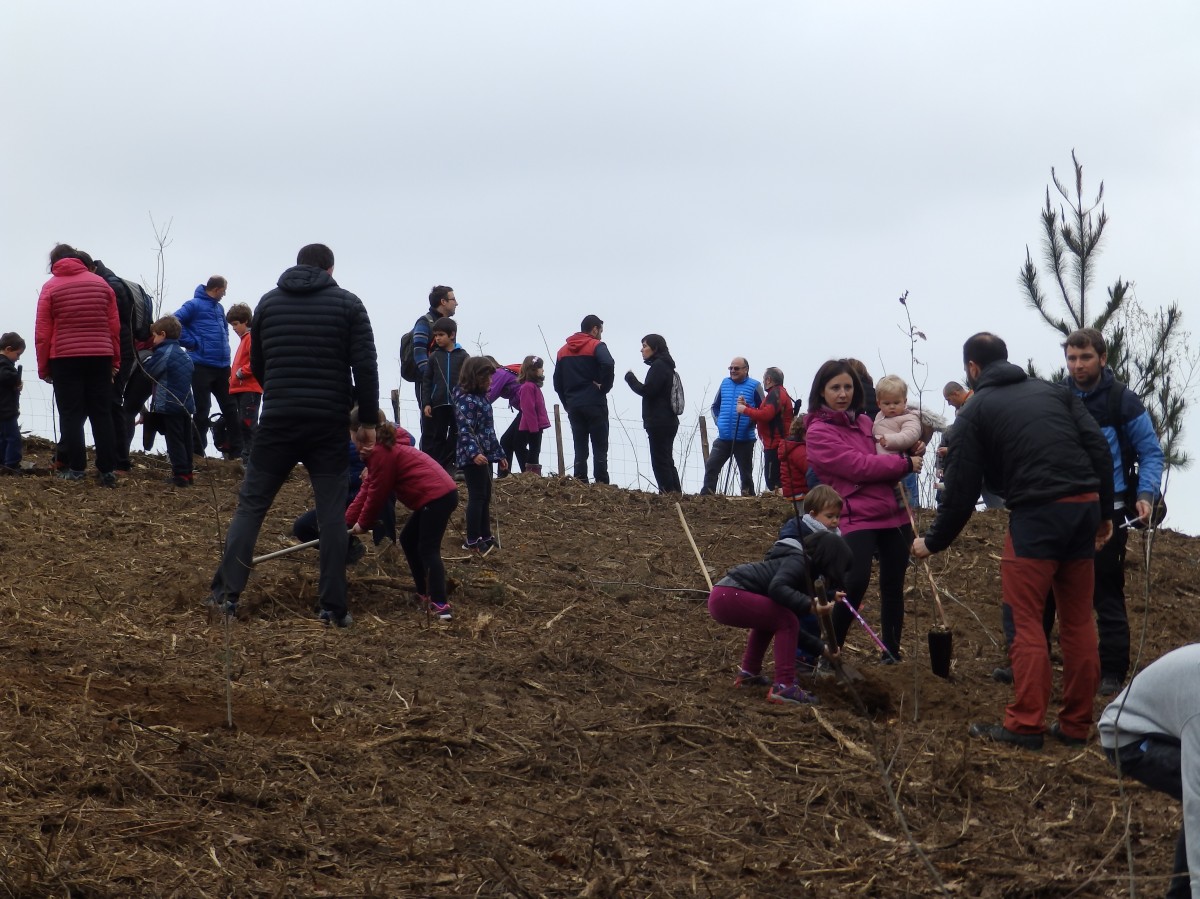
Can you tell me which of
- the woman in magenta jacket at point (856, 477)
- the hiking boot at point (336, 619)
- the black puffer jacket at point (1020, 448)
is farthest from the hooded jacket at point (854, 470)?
the hiking boot at point (336, 619)

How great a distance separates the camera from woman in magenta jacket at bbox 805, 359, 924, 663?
7.10 m

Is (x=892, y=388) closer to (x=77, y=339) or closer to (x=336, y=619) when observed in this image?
(x=336, y=619)

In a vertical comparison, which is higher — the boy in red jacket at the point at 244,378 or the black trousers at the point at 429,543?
the boy in red jacket at the point at 244,378

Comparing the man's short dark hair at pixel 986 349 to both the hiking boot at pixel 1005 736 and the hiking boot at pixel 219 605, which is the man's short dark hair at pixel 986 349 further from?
the hiking boot at pixel 219 605

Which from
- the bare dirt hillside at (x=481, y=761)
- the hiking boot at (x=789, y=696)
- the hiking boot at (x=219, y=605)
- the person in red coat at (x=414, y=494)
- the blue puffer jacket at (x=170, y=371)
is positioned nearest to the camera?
the bare dirt hillside at (x=481, y=761)

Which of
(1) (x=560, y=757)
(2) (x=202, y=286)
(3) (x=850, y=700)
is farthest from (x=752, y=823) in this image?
(2) (x=202, y=286)

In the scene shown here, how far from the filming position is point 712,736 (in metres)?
5.87

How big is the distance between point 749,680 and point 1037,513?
1.78 metres

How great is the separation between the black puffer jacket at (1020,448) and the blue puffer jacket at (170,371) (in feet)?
23.2

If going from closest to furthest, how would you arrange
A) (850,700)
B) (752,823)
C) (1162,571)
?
(752,823)
(850,700)
(1162,571)

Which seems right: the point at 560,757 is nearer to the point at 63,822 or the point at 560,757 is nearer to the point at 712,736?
the point at 712,736

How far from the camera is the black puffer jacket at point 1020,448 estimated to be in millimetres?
5898

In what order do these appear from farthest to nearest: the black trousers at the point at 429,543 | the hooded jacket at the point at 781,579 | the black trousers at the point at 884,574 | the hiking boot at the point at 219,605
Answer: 1. the black trousers at the point at 429,543
2. the hiking boot at the point at 219,605
3. the black trousers at the point at 884,574
4. the hooded jacket at the point at 781,579

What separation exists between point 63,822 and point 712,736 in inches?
105
